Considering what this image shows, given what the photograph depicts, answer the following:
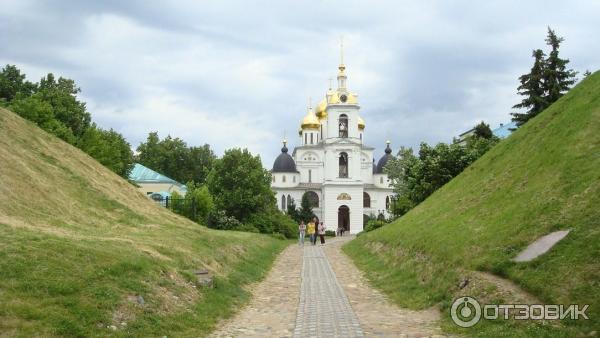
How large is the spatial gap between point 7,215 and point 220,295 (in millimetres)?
5662

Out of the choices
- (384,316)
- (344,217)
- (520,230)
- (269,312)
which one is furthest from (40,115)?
(344,217)

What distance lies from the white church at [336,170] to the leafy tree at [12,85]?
3817cm

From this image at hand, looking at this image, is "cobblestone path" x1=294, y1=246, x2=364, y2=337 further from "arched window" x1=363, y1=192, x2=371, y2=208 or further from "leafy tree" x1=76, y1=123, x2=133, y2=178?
"arched window" x1=363, y1=192, x2=371, y2=208

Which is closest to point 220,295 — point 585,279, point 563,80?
point 585,279

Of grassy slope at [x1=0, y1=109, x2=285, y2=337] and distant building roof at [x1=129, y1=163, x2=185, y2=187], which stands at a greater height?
distant building roof at [x1=129, y1=163, x2=185, y2=187]

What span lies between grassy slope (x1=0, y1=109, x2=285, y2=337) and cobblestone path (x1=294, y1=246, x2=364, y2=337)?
159 cm

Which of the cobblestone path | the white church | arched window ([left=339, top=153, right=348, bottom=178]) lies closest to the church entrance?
the white church

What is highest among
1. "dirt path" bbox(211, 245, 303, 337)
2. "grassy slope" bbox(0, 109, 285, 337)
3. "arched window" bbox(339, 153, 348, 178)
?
"arched window" bbox(339, 153, 348, 178)

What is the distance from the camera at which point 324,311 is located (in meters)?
11.6


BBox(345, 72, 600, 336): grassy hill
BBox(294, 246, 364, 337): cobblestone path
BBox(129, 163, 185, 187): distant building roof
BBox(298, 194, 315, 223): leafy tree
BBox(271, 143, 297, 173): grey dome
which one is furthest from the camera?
BBox(271, 143, 297, 173): grey dome

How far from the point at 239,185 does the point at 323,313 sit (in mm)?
36650

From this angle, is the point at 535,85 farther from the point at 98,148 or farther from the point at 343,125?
the point at 343,125

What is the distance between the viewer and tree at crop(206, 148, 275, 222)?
4675 cm

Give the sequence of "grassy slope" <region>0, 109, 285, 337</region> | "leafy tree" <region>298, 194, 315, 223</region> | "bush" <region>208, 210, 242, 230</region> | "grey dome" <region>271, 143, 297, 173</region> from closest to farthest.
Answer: "grassy slope" <region>0, 109, 285, 337</region>, "bush" <region>208, 210, 242, 230</region>, "leafy tree" <region>298, 194, 315, 223</region>, "grey dome" <region>271, 143, 297, 173</region>
